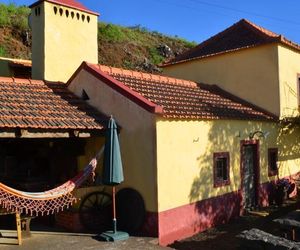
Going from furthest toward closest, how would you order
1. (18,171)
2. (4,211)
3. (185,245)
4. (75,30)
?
(75,30) < (18,171) < (185,245) < (4,211)

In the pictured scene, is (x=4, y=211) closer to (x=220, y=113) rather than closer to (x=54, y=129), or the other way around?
(x=54, y=129)

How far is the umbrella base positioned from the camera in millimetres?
9211

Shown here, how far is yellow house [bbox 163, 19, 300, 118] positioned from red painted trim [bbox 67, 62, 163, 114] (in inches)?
275

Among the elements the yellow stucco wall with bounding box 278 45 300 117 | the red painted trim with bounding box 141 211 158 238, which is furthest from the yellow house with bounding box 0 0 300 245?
the yellow stucco wall with bounding box 278 45 300 117

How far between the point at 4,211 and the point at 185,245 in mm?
4050

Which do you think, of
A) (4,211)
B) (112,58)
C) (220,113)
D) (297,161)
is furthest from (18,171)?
(112,58)

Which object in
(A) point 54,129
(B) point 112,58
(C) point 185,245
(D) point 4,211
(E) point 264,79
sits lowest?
(C) point 185,245

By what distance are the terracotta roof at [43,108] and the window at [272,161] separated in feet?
22.4

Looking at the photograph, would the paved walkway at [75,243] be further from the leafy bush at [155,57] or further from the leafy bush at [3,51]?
the leafy bush at [155,57]

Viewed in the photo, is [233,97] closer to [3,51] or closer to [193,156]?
[193,156]

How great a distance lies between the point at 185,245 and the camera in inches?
379

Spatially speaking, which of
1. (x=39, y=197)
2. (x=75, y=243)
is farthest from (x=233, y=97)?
(x=39, y=197)

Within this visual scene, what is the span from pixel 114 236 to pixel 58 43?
23.4 ft

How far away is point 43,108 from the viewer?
10102 mm
